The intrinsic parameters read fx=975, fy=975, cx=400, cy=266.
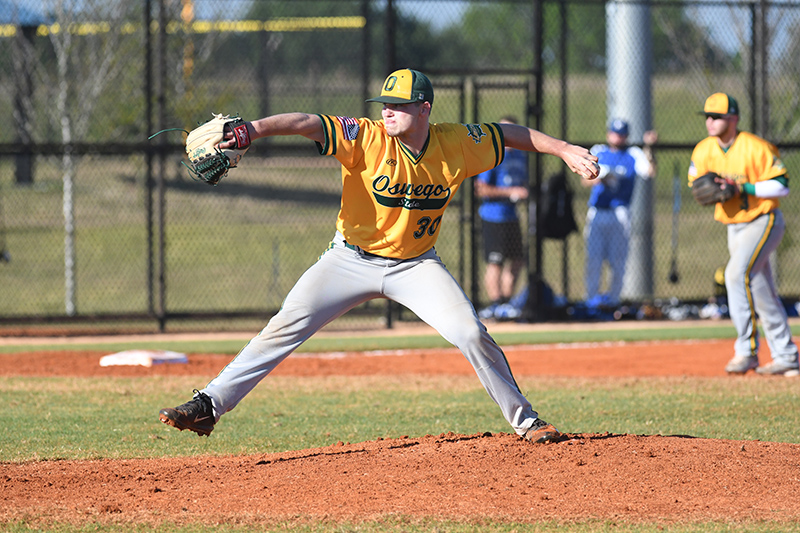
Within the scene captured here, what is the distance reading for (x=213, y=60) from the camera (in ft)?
51.7

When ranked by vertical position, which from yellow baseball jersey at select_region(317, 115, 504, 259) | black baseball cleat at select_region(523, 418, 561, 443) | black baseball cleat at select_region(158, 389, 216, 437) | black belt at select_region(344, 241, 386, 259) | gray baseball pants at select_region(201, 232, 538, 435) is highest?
yellow baseball jersey at select_region(317, 115, 504, 259)

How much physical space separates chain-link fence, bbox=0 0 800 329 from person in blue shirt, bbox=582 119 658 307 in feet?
1.17

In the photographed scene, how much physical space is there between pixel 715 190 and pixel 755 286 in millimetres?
925

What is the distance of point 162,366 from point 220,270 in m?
8.36

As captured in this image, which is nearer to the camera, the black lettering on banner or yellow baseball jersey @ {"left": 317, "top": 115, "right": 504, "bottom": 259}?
yellow baseball jersey @ {"left": 317, "top": 115, "right": 504, "bottom": 259}

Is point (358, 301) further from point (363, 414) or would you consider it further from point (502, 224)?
point (502, 224)

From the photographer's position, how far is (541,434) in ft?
17.0

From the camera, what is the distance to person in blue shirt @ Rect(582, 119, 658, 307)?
40.0 feet

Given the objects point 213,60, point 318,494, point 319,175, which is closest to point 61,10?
point 213,60

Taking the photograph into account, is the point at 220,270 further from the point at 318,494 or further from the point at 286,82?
the point at 318,494

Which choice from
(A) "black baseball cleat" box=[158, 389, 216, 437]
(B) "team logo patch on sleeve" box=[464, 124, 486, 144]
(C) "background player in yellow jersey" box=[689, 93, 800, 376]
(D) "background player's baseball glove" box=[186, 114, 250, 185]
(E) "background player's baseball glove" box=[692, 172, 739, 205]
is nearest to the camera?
(D) "background player's baseball glove" box=[186, 114, 250, 185]

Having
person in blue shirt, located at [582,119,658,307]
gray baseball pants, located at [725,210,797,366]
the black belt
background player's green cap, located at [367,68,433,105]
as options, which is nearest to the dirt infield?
the black belt

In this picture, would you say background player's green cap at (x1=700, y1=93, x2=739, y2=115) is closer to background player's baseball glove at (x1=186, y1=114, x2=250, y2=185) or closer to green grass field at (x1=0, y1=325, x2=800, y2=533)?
green grass field at (x1=0, y1=325, x2=800, y2=533)

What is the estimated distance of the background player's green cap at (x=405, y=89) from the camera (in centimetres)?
504
